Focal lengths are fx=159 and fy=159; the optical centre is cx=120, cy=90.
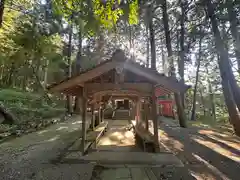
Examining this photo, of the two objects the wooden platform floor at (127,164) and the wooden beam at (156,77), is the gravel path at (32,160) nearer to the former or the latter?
the wooden platform floor at (127,164)

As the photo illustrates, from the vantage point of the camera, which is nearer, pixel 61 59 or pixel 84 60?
pixel 61 59

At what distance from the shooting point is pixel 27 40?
1422 centimetres

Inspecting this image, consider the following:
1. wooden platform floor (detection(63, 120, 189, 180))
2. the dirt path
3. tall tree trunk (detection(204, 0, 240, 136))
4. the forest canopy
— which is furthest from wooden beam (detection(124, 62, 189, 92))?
tall tree trunk (detection(204, 0, 240, 136))

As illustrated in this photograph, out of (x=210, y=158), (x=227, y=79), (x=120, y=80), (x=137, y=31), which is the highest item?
(x=137, y=31)

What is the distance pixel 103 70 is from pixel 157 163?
292 cm

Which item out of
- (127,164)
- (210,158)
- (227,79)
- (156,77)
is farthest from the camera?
(227,79)

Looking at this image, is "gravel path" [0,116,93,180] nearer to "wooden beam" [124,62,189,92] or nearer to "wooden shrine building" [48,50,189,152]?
"wooden shrine building" [48,50,189,152]

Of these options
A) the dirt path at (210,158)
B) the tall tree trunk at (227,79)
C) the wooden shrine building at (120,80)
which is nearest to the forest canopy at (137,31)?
the tall tree trunk at (227,79)

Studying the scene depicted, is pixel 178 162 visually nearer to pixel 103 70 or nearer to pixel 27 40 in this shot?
pixel 103 70

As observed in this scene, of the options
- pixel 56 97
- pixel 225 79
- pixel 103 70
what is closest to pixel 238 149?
pixel 225 79

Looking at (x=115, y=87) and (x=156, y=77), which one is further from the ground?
(x=156, y=77)

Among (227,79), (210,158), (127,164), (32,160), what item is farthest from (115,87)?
(227,79)

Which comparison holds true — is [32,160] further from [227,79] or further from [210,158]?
[227,79]

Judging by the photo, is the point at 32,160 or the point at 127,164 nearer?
the point at 127,164
